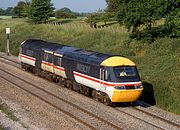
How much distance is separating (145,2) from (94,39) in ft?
46.9

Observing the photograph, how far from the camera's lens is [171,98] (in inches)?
931

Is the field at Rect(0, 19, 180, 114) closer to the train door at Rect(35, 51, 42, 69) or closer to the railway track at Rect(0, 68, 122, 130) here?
the railway track at Rect(0, 68, 122, 130)

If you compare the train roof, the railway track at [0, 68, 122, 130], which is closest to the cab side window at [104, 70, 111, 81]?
the train roof

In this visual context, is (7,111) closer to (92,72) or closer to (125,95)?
(92,72)

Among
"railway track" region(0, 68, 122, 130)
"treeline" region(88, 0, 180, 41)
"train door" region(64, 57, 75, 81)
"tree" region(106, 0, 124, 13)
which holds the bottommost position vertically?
"railway track" region(0, 68, 122, 130)

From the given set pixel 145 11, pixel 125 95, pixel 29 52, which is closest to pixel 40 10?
pixel 29 52

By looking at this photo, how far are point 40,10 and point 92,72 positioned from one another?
51.6 metres

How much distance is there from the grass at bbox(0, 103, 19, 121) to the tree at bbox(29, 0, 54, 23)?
168ft

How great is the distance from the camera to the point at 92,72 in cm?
2480

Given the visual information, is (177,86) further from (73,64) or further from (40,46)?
(40,46)

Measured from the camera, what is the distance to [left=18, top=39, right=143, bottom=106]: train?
74.8 feet

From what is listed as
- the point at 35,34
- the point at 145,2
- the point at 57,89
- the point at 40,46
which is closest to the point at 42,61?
the point at 40,46

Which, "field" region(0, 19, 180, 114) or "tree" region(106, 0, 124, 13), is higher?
"tree" region(106, 0, 124, 13)

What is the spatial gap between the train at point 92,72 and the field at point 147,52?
1.97 m
